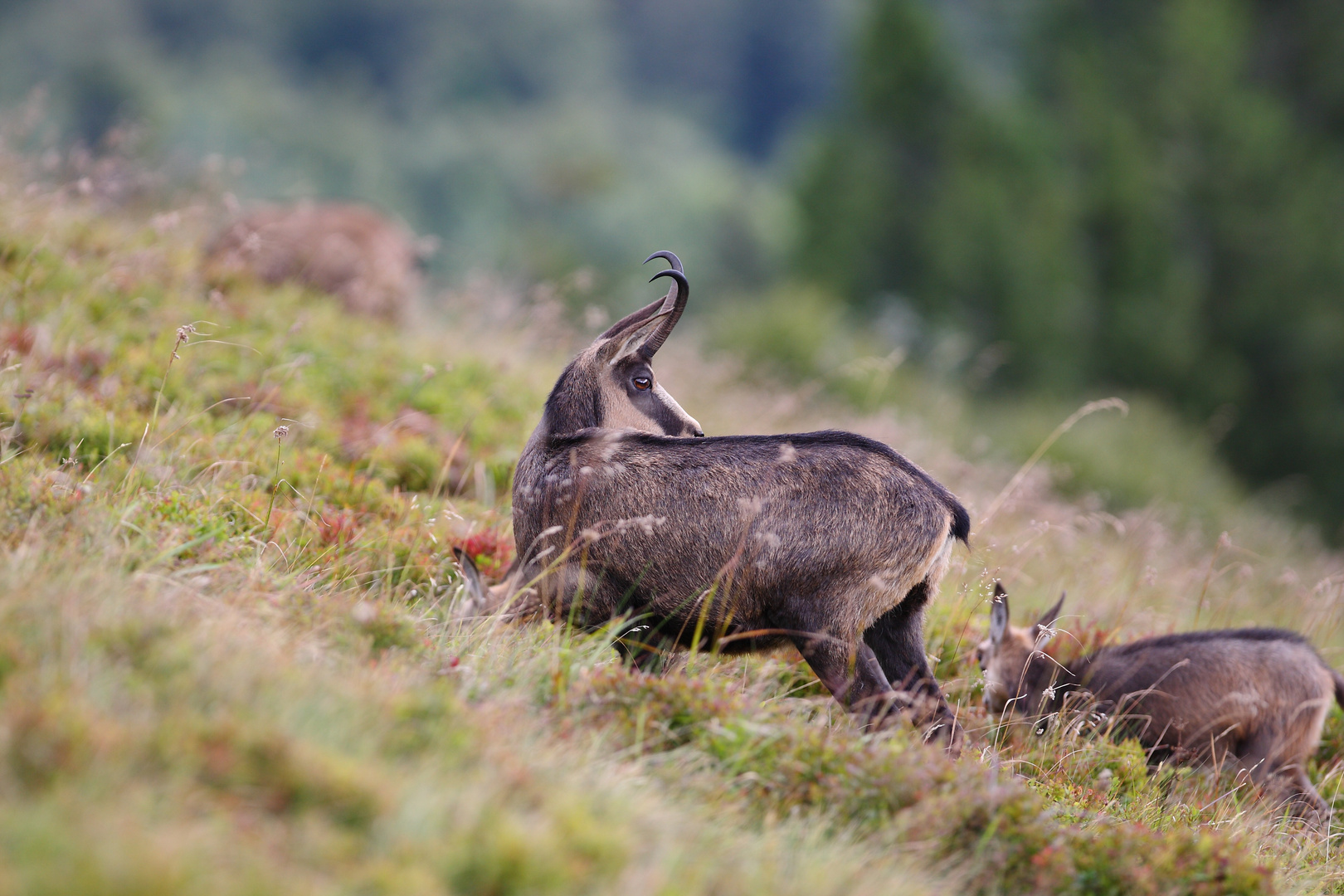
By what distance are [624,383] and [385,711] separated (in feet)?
8.18

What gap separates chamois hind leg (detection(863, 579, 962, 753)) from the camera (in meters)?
4.88

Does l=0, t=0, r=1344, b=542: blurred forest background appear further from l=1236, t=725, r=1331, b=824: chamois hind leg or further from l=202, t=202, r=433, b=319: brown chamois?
l=1236, t=725, r=1331, b=824: chamois hind leg

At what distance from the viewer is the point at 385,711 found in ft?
11.1

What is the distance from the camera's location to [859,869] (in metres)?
3.48

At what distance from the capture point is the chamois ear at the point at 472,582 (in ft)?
16.6

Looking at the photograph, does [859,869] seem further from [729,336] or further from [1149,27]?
[1149,27]

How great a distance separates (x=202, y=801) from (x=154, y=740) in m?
0.24

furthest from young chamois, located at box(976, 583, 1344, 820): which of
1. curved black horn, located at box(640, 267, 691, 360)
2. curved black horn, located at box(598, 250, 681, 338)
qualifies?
curved black horn, located at box(598, 250, 681, 338)

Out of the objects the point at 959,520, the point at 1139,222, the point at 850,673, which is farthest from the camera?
the point at 1139,222

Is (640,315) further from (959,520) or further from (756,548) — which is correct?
(959,520)

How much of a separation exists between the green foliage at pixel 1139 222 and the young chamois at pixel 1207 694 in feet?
56.1

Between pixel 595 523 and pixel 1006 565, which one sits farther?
pixel 1006 565

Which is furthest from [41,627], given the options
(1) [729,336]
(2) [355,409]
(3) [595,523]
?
(1) [729,336]

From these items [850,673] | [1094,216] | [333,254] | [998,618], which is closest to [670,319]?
[850,673]
